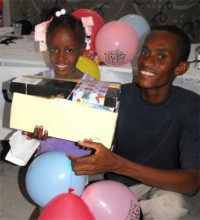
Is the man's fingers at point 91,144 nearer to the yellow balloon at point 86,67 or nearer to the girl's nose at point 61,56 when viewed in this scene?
the girl's nose at point 61,56

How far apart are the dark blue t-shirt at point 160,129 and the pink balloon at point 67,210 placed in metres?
0.44

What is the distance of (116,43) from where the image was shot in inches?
71.8

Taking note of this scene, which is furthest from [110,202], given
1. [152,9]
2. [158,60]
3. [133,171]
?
[152,9]

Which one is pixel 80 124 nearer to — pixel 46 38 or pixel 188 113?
pixel 188 113

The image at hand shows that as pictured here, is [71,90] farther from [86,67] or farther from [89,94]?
[86,67]

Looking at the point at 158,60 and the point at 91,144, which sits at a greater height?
the point at 158,60

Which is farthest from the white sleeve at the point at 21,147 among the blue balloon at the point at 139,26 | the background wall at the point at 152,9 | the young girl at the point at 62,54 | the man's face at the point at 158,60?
the background wall at the point at 152,9

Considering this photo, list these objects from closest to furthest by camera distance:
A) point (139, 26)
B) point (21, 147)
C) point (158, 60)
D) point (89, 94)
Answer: point (89, 94), point (158, 60), point (21, 147), point (139, 26)

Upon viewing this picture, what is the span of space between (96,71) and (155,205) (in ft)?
2.68

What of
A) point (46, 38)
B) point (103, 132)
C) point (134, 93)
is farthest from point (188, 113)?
point (46, 38)

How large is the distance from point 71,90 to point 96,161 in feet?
0.88

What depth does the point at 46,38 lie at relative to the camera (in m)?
1.47

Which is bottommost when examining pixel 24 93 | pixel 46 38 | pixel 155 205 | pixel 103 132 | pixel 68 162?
pixel 155 205

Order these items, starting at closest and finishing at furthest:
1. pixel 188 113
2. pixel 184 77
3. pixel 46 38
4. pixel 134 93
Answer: pixel 188 113
pixel 134 93
pixel 46 38
pixel 184 77
